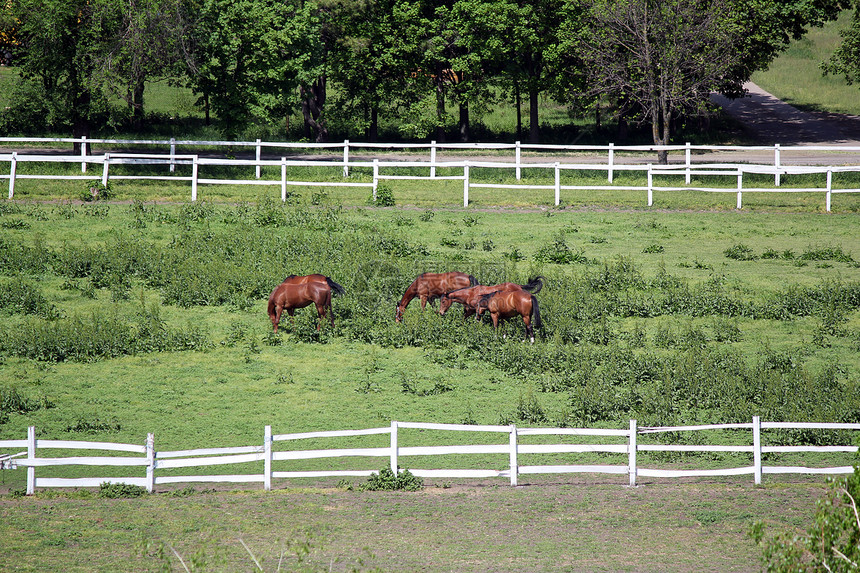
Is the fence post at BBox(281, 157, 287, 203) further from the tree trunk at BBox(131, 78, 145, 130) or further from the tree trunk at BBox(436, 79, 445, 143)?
the tree trunk at BBox(436, 79, 445, 143)

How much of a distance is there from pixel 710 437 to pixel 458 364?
473 cm

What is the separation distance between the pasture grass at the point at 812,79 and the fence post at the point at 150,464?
5507cm

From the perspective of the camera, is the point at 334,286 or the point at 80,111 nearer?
the point at 334,286

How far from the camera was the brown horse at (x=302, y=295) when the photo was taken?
18000 mm

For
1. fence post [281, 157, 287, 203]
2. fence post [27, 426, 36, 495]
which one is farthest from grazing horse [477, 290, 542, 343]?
fence post [281, 157, 287, 203]

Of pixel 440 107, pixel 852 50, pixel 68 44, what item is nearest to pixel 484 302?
pixel 68 44

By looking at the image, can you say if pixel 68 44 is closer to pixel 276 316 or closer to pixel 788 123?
pixel 276 316

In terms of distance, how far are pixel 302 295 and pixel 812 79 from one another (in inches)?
2434

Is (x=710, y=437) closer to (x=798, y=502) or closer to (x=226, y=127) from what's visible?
(x=798, y=502)

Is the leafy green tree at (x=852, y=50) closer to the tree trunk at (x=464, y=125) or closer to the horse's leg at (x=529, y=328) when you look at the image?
the tree trunk at (x=464, y=125)

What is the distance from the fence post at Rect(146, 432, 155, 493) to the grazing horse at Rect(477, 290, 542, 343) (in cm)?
777

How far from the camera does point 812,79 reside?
68.8 m

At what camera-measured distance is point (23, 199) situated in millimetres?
27172

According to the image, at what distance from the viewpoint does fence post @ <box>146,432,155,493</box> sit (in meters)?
11.6
